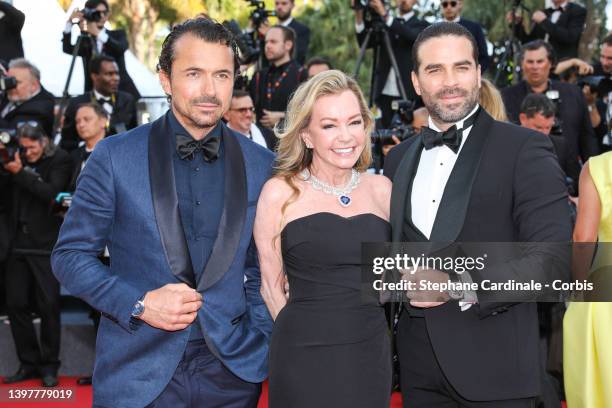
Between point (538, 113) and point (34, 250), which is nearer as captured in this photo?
point (538, 113)

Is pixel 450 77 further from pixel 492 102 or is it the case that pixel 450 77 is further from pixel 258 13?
pixel 258 13

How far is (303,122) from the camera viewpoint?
10.3ft

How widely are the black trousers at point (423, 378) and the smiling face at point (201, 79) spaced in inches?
39.1

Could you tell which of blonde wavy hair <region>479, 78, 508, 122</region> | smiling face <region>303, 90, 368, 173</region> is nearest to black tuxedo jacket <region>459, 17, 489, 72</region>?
blonde wavy hair <region>479, 78, 508, 122</region>

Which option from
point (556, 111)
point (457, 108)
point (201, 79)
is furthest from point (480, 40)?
point (201, 79)

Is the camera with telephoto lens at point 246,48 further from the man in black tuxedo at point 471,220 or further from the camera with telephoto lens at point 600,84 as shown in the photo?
the man in black tuxedo at point 471,220

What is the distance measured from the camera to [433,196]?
116 inches

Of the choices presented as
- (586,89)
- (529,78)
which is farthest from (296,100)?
(586,89)

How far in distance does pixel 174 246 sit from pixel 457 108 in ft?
3.64

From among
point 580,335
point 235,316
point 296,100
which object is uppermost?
point 296,100

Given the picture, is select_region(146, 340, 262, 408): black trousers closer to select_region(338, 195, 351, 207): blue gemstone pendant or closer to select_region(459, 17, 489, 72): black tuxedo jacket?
select_region(338, 195, 351, 207): blue gemstone pendant

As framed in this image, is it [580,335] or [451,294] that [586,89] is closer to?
[580,335]

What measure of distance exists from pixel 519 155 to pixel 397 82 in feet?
16.6

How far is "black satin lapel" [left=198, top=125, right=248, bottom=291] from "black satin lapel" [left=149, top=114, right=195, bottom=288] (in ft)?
0.22
